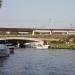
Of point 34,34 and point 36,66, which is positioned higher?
point 34,34

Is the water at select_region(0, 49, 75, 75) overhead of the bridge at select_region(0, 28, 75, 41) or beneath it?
beneath

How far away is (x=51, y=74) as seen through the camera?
2277cm

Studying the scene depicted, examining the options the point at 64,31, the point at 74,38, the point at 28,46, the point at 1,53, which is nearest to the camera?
the point at 1,53

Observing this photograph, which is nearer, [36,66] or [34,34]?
[36,66]

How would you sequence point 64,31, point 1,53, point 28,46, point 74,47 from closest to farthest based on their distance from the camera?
1. point 1,53
2. point 74,47
3. point 28,46
4. point 64,31

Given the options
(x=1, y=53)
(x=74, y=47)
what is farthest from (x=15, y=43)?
(x=1, y=53)

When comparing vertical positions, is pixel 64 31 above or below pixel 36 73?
above

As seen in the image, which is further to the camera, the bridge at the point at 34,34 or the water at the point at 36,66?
the bridge at the point at 34,34

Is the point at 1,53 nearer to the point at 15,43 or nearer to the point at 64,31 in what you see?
the point at 15,43

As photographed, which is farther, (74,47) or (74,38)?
(74,38)

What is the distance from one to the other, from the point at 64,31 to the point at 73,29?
2.76 m

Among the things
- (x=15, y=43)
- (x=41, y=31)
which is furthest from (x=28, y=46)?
(x=41, y=31)

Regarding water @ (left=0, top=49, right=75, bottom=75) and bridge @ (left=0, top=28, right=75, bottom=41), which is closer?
water @ (left=0, top=49, right=75, bottom=75)

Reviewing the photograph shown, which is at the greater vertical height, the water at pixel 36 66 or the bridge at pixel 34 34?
the bridge at pixel 34 34
